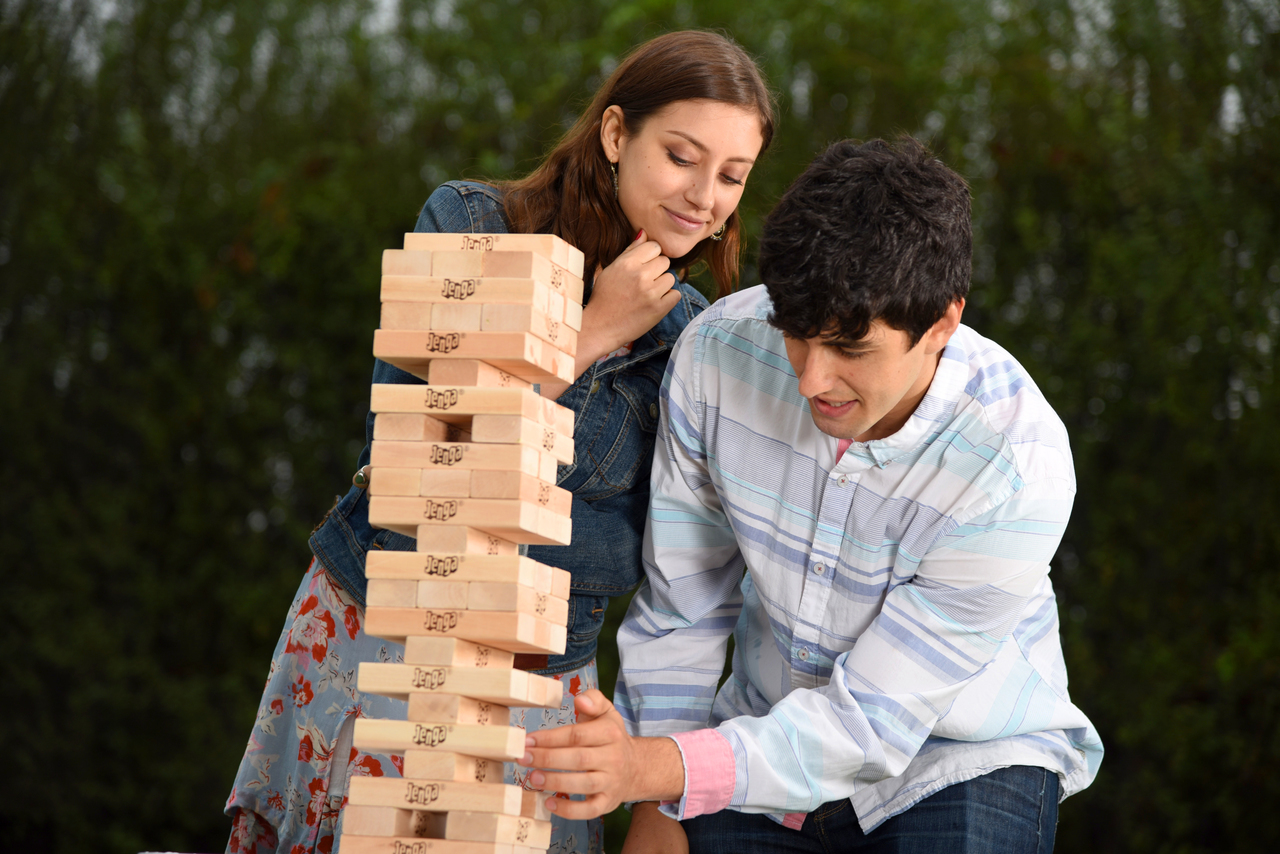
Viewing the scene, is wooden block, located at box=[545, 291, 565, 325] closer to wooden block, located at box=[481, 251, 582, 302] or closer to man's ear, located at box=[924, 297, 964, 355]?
wooden block, located at box=[481, 251, 582, 302]

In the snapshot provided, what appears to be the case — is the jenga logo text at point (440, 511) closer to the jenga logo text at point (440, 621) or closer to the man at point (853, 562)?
the jenga logo text at point (440, 621)

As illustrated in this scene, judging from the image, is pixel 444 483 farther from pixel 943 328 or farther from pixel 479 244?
pixel 943 328

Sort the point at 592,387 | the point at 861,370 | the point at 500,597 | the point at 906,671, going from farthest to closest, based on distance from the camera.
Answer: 1. the point at 592,387
2. the point at 906,671
3. the point at 861,370
4. the point at 500,597

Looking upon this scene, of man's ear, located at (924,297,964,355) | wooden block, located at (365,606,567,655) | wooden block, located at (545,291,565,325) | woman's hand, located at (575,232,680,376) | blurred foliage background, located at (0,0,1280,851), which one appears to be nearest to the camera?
wooden block, located at (365,606,567,655)

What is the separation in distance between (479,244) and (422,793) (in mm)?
725

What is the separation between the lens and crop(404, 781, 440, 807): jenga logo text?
141cm

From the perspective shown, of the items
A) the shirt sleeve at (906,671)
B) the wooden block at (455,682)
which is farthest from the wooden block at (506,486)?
the shirt sleeve at (906,671)

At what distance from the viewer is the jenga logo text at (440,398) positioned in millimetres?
1427

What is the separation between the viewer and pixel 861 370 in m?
1.60

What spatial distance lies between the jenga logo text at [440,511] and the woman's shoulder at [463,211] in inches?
23.6

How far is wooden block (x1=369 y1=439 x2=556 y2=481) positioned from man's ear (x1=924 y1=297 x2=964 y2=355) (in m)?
0.61

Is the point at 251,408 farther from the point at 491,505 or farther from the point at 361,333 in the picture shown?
the point at 491,505

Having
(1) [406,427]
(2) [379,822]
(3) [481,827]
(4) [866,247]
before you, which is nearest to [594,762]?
(3) [481,827]

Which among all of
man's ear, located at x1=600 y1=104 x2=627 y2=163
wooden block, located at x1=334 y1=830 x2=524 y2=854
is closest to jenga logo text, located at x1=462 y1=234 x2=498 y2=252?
man's ear, located at x1=600 y1=104 x2=627 y2=163
